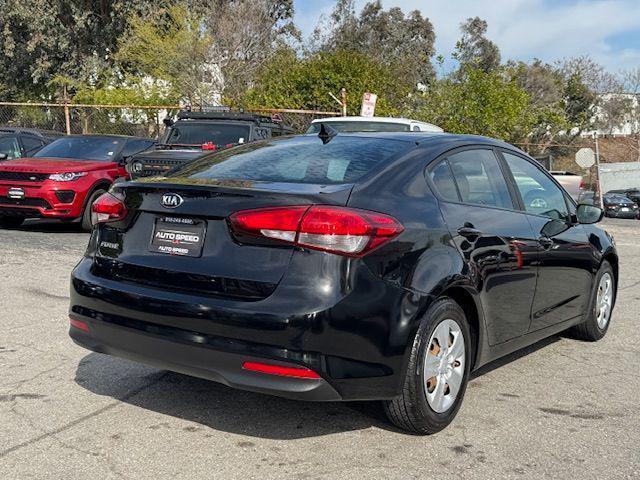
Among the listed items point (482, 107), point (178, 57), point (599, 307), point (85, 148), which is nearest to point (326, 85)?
point (482, 107)

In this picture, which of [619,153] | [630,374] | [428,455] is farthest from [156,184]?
[619,153]

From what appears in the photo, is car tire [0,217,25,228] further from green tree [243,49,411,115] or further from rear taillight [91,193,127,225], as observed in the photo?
green tree [243,49,411,115]

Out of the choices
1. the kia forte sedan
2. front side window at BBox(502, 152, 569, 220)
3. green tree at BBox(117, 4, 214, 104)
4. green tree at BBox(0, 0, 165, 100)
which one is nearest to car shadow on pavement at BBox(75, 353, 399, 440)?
the kia forte sedan

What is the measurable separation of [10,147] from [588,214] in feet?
39.4

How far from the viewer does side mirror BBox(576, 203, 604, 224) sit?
576cm

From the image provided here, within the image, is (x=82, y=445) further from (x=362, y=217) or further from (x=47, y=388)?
(x=362, y=217)

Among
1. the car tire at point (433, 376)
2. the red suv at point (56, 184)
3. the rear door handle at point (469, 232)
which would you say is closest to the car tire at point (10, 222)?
the red suv at point (56, 184)

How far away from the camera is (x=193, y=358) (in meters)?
3.64

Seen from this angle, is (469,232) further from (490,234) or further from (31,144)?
(31,144)

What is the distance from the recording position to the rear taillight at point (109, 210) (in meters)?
4.12

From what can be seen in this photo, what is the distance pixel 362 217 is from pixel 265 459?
125 centimetres

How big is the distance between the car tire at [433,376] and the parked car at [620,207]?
34858 mm

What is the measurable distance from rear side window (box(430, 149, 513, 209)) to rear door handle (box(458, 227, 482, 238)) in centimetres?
20

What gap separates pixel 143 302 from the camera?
3777 millimetres
